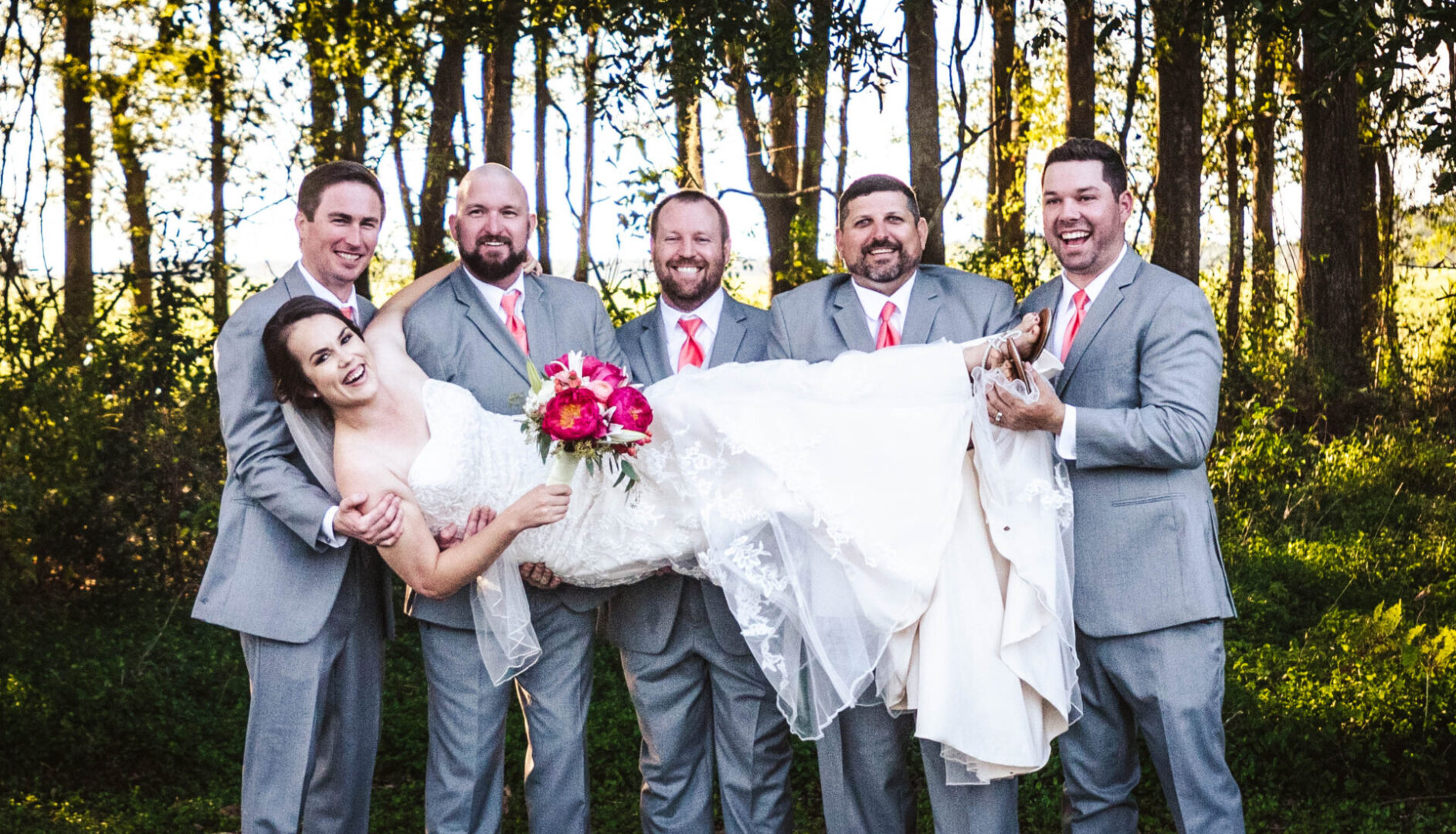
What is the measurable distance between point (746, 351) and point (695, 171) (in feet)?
16.6

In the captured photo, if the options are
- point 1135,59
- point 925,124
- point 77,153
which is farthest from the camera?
point 77,153

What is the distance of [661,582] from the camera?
399 cm

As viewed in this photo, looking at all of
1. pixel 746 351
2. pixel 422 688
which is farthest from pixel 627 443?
pixel 422 688

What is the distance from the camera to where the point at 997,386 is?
11.2ft

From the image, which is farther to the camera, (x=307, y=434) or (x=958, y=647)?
(x=307, y=434)

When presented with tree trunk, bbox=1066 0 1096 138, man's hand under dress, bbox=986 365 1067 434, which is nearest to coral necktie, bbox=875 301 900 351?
man's hand under dress, bbox=986 365 1067 434

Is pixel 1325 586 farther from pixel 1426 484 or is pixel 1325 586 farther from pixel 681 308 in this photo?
pixel 681 308

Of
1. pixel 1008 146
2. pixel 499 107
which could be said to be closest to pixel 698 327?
pixel 499 107

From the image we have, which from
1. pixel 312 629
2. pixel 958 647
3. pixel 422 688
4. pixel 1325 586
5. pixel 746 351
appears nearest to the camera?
pixel 958 647

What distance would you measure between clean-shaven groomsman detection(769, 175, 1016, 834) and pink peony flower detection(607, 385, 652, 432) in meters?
0.84

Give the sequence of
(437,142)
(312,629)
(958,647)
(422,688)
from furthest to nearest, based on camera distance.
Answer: (437,142) → (422,688) → (312,629) → (958,647)

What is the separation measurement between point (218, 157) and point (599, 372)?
6.39 metres

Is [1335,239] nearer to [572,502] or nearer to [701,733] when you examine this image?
[701,733]

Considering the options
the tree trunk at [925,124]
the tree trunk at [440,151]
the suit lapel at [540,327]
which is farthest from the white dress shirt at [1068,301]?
the tree trunk at [440,151]
